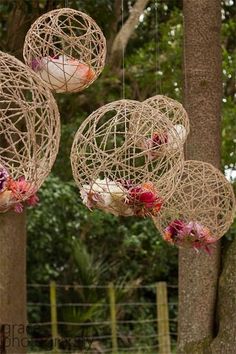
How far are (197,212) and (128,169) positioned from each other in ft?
2.35

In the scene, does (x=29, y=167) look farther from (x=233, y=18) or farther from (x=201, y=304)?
(x=233, y=18)

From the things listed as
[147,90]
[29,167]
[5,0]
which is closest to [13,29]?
[5,0]

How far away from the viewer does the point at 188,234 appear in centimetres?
350

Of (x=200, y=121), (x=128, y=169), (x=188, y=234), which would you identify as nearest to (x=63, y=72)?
(x=128, y=169)

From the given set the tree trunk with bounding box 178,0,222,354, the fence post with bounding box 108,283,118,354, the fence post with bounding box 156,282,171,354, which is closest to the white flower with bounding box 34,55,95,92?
the tree trunk with bounding box 178,0,222,354

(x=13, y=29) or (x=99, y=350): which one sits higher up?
(x=13, y=29)

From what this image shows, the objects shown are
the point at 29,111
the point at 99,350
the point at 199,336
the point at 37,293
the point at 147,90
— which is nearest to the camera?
the point at 29,111

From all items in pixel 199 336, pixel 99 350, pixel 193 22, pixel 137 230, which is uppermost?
pixel 193 22

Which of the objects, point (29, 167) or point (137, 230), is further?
point (137, 230)

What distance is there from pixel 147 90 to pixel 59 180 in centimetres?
111

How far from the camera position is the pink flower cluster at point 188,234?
350cm

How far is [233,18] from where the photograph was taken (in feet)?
22.0

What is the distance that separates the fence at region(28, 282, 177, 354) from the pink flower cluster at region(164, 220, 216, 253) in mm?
3728

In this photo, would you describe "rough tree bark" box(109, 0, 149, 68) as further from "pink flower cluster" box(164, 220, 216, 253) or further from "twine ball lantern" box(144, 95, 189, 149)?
"pink flower cluster" box(164, 220, 216, 253)
